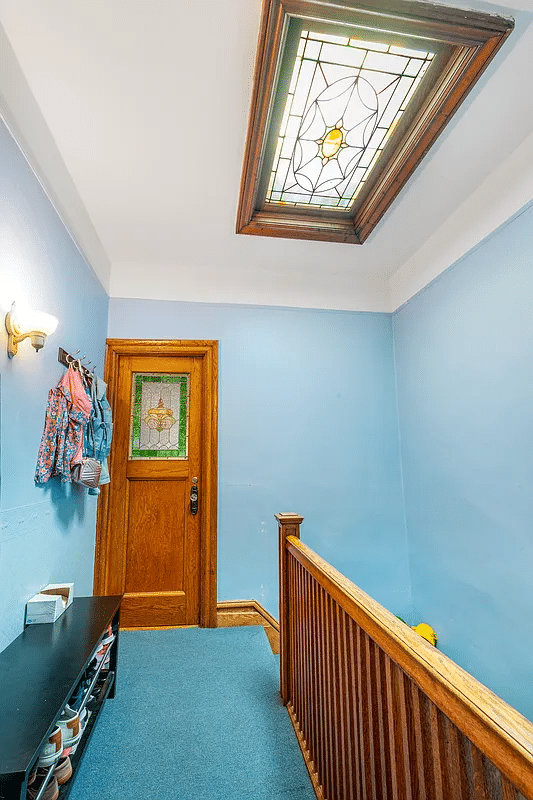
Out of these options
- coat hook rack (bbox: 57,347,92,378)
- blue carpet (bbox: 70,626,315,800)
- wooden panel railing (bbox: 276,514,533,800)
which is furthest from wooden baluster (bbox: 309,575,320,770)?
coat hook rack (bbox: 57,347,92,378)

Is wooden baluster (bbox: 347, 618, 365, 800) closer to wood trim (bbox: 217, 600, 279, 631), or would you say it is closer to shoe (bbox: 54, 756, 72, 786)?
shoe (bbox: 54, 756, 72, 786)

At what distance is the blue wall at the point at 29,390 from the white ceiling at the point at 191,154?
0.73 ft

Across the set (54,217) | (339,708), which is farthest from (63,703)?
(54,217)

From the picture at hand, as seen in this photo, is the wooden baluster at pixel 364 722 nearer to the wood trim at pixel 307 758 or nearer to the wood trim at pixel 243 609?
the wood trim at pixel 307 758

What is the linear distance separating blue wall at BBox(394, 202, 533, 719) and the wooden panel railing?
1248 mm

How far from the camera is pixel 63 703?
1.29m

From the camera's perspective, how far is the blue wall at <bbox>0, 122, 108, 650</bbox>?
166 cm

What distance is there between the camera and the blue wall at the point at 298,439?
3207 millimetres

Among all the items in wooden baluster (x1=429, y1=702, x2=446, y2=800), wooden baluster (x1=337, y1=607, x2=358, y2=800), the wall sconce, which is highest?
the wall sconce

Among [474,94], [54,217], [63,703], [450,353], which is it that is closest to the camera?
[63,703]

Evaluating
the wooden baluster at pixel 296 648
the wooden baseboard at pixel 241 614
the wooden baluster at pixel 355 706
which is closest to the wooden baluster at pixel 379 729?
the wooden baluster at pixel 355 706

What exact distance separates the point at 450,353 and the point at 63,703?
9.10 ft

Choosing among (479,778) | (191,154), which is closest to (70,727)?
(479,778)

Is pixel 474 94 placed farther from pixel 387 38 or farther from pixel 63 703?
pixel 63 703
